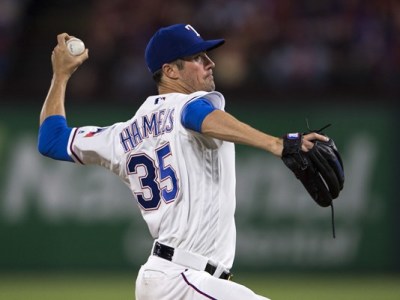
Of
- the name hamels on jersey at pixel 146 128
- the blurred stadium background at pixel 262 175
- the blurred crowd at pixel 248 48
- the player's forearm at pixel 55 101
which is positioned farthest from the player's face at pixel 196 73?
the blurred crowd at pixel 248 48

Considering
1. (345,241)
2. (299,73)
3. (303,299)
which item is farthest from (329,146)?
(299,73)

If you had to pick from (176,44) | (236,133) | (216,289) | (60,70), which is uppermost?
(176,44)

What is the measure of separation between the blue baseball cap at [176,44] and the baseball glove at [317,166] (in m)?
0.95

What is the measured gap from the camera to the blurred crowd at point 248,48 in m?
13.3

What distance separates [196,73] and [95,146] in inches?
28.0

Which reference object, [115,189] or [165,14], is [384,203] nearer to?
[115,189]

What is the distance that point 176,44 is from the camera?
5422mm

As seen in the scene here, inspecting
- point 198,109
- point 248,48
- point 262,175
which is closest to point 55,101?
point 198,109

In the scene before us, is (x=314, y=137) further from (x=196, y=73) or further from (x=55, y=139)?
(x=55, y=139)

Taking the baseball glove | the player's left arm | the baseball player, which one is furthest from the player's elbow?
the baseball glove

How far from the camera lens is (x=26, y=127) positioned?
524 inches

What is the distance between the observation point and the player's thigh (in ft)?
16.3

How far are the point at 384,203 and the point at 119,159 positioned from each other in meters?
7.86

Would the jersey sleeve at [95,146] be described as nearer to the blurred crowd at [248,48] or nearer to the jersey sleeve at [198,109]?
the jersey sleeve at [198,109]
